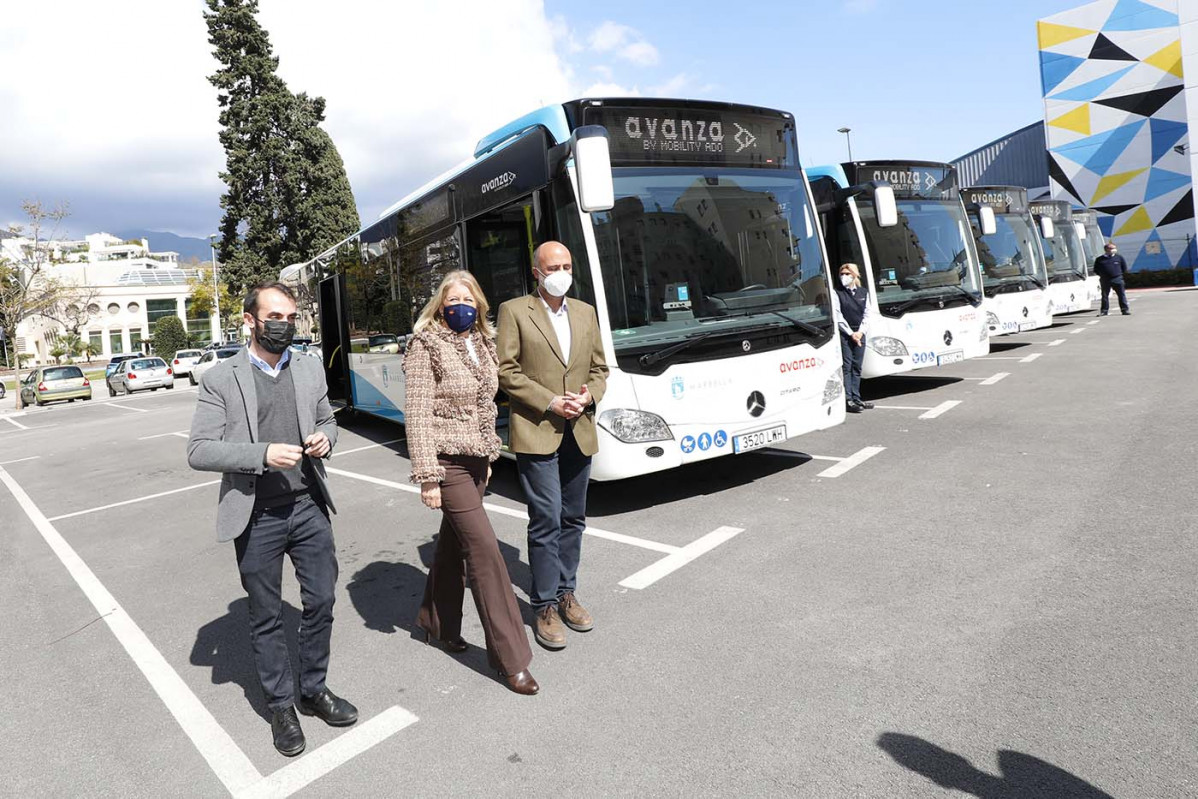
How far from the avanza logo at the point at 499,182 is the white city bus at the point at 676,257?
22 millimetres

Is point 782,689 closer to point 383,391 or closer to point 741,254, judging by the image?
point 741,254

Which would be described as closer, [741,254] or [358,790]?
[358,790]

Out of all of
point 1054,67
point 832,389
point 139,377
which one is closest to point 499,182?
point 832,389

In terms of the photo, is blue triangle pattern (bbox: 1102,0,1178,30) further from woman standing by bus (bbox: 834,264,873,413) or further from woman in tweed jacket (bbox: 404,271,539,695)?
woman in tweed jacket (bbox: 404,271,539,695)

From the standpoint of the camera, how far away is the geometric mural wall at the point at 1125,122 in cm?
3769

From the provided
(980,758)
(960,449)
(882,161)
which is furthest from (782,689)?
(882,161)

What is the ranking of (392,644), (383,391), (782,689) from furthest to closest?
(383,391), (392,644), (782,689)

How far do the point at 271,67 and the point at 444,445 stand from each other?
37202 millimetres

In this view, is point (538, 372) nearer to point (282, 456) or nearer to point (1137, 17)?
point (282, 456)

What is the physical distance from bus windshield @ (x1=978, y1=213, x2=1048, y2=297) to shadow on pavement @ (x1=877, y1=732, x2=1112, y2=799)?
502 inches

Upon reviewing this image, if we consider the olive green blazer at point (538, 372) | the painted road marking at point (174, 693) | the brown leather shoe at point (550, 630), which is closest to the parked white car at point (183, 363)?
the painted road marking at point (174, 693)

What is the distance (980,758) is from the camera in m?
2.58

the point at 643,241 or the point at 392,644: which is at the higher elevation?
the point at 643,241

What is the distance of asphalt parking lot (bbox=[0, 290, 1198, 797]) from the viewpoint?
2.70 metres
